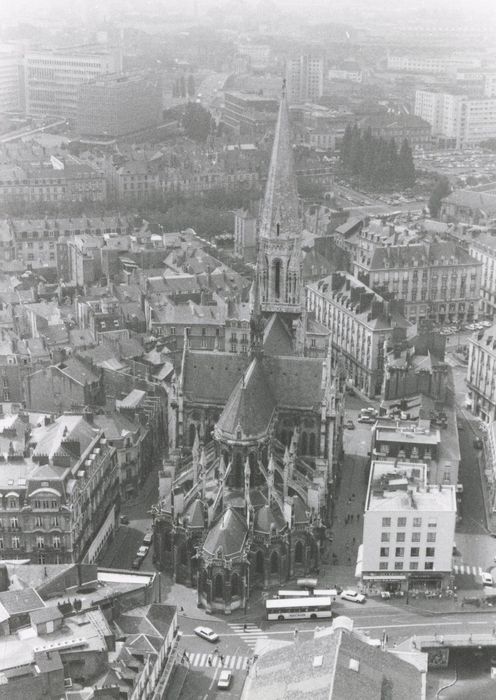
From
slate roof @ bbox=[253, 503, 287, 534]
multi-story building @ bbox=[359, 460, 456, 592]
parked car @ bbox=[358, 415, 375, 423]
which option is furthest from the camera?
parked car @ bbox=[358, 415, 375, 423]

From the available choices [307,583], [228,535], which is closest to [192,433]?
[228,535]

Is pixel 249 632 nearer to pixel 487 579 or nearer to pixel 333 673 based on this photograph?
pixel 333 673

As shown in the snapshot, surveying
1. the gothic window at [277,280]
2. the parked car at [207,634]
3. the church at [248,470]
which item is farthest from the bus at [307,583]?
the gothic window at [277,280]

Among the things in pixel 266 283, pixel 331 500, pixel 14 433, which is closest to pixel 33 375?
pixel 14 433

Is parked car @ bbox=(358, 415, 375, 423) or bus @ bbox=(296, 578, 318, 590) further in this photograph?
parked car @ bbox=(358, 415, 375, 423)

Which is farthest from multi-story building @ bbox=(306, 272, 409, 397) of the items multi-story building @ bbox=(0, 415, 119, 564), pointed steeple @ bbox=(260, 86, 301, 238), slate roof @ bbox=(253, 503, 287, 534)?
multi-story building @ bbox=(0, 415, 119, 564)

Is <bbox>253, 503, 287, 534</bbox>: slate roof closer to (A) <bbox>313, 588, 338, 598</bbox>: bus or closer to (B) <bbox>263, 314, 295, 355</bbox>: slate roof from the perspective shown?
(A) <bbox>313, 588, 338, 598</bbox>: bus
